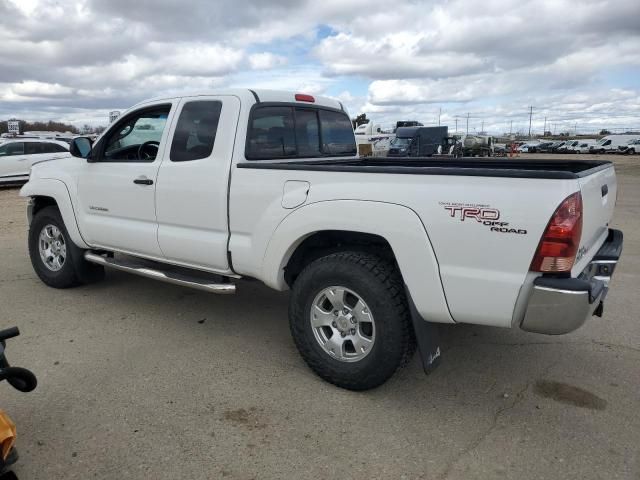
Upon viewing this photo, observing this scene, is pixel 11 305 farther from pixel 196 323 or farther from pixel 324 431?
pixel 324 431

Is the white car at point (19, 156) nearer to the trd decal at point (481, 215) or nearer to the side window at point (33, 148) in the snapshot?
the side window at point (33, 148)

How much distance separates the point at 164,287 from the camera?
5688 millimetres

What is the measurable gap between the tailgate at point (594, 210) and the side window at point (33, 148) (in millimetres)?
17227

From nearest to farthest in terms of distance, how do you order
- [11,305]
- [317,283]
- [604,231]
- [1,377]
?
[1,377] < [317,283] < [604,231] < [11,305]

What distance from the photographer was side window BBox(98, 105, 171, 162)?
4539mm

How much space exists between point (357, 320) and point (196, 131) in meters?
2.01

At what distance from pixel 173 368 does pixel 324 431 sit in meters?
1.33

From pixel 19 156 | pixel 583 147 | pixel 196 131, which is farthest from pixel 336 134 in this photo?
pixel 583 147

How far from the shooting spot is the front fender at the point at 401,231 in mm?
2934

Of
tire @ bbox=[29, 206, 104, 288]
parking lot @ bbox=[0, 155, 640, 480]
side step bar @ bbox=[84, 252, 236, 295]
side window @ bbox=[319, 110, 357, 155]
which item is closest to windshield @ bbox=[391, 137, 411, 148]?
side window @ bbox=[319, 110, 357, 155]

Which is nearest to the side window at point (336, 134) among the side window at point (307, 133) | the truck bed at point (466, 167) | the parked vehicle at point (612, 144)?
the side window at point (307, 133)

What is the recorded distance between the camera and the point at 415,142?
33.8 metres

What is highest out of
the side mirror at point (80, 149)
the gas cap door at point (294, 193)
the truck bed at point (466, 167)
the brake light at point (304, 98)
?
the brake light at point (304, 98)

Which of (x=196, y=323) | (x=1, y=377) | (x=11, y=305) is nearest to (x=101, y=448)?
(x=1, y=377)
